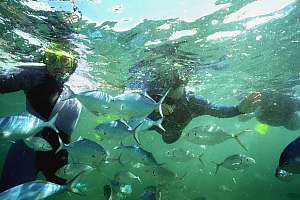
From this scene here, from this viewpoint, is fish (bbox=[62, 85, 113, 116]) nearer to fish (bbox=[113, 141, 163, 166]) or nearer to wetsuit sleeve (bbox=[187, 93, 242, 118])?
fish (bbox=[113, 141, 163, 166])

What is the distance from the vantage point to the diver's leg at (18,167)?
7977 millimetres

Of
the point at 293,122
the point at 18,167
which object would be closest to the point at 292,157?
the point at 18,167

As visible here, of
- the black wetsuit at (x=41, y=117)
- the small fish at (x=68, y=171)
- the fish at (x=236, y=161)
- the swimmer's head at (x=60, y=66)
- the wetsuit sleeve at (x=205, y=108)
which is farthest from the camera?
the wetsuit sleeve at (x=205, y=108)

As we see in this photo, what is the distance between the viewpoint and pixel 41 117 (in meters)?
8.10

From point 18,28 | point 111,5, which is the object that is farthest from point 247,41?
point 18,28

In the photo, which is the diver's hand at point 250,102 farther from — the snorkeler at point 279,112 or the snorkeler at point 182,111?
the snorkeler at point 279,112

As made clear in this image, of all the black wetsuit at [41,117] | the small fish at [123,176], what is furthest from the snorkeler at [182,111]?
the black wetsuit at [41,117]

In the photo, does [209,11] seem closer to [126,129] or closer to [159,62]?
[159,62]

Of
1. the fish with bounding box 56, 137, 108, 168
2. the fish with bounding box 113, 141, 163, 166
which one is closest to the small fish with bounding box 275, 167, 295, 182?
the fish with bounding box 113, 141, 163, 166

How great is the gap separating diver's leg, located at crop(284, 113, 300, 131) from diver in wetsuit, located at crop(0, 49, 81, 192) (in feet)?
44.2

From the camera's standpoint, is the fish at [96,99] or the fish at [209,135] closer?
the fish at [96,99]

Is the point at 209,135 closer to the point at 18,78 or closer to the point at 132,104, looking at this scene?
the point at 132,104

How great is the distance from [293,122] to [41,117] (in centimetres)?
1473

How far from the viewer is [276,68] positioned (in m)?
19.8
